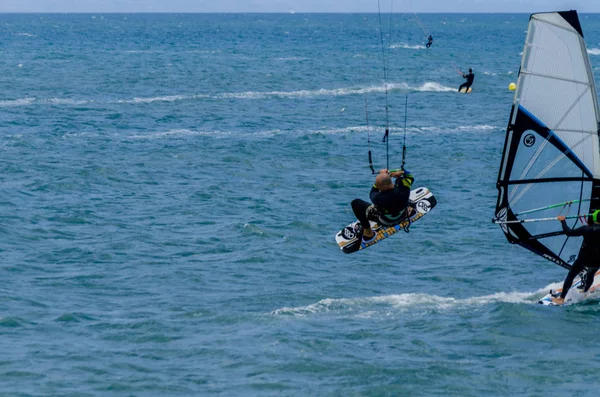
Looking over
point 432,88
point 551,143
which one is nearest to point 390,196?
point 551,143

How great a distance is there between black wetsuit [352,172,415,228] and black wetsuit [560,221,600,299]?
8.84 ft

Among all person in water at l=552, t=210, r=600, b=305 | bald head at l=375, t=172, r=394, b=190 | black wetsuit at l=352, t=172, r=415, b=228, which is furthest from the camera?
black wetsuit at l=352, t=172, r=415, b=228

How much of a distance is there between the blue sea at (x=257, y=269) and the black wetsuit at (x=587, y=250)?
75cm

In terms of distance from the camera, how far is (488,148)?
37.0m

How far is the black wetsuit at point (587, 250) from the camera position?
52.0 ft

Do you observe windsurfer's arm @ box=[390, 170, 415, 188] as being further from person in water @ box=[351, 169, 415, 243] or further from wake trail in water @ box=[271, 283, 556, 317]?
wake trail in water @ box=[271, 283, 556, 317]

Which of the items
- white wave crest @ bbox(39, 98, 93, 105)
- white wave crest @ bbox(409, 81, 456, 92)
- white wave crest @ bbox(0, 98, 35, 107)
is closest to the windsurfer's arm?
white wave crest @ bbox(39, 98, 93, 105)

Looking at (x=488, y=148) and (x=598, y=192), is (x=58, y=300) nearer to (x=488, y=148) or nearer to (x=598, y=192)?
(x=598, y=192)

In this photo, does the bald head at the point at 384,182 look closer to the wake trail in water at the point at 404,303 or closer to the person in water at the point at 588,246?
the wake trail in water at the point at 404,303

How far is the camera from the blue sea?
14.2 metres

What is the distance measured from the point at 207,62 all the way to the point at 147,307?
211 ft

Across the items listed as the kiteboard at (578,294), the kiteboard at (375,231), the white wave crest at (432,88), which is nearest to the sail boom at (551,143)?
the kiteboard at (578,294)

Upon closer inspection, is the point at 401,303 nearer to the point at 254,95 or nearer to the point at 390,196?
the point at 390,196

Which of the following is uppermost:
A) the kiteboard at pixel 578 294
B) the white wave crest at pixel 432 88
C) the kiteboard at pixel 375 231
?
the kiteboard at pixel 375 231
